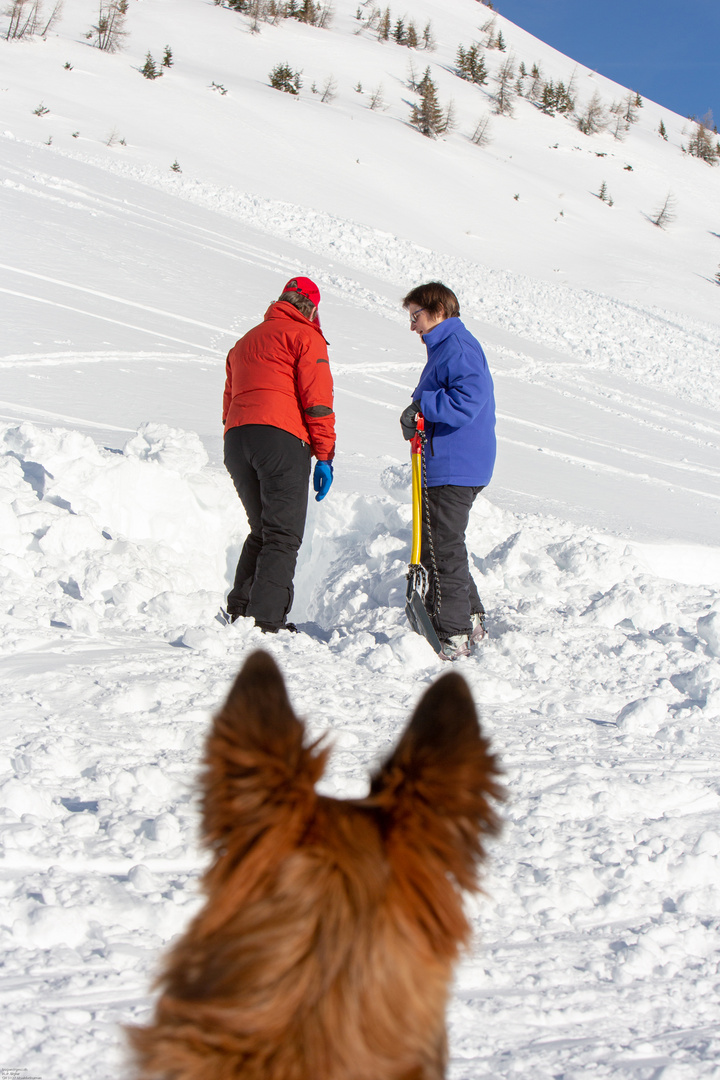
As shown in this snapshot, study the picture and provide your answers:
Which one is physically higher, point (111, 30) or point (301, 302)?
point (111, 30)

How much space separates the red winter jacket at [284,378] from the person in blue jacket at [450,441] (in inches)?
21.8

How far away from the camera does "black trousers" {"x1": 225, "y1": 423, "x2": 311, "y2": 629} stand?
185 inches

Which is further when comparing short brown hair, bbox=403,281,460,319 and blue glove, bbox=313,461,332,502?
blue glove, bbox=313,461,332,502

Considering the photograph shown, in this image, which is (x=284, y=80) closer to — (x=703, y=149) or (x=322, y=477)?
(x=703, y=149)

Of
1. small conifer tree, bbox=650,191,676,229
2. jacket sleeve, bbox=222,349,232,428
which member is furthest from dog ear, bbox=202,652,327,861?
small conifer tree, bbox=650,191,676,229

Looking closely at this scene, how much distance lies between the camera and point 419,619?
4.71m

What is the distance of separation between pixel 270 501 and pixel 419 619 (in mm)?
1132

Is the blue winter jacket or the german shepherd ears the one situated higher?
the blue winter jacket

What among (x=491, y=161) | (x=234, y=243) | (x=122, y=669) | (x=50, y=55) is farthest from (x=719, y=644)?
(x=491, y=161)

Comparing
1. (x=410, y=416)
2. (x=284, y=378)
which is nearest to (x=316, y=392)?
(x=284, y=378)

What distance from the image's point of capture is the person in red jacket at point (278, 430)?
470 centimetres

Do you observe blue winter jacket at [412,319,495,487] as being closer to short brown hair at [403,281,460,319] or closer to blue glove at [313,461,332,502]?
short brown hair at [403,281,460,319]

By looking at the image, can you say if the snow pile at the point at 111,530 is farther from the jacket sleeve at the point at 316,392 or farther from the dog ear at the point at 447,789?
the dog ear at the point at 447,789

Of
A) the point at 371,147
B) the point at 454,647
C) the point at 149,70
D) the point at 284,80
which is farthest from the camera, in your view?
the point at 284,80
